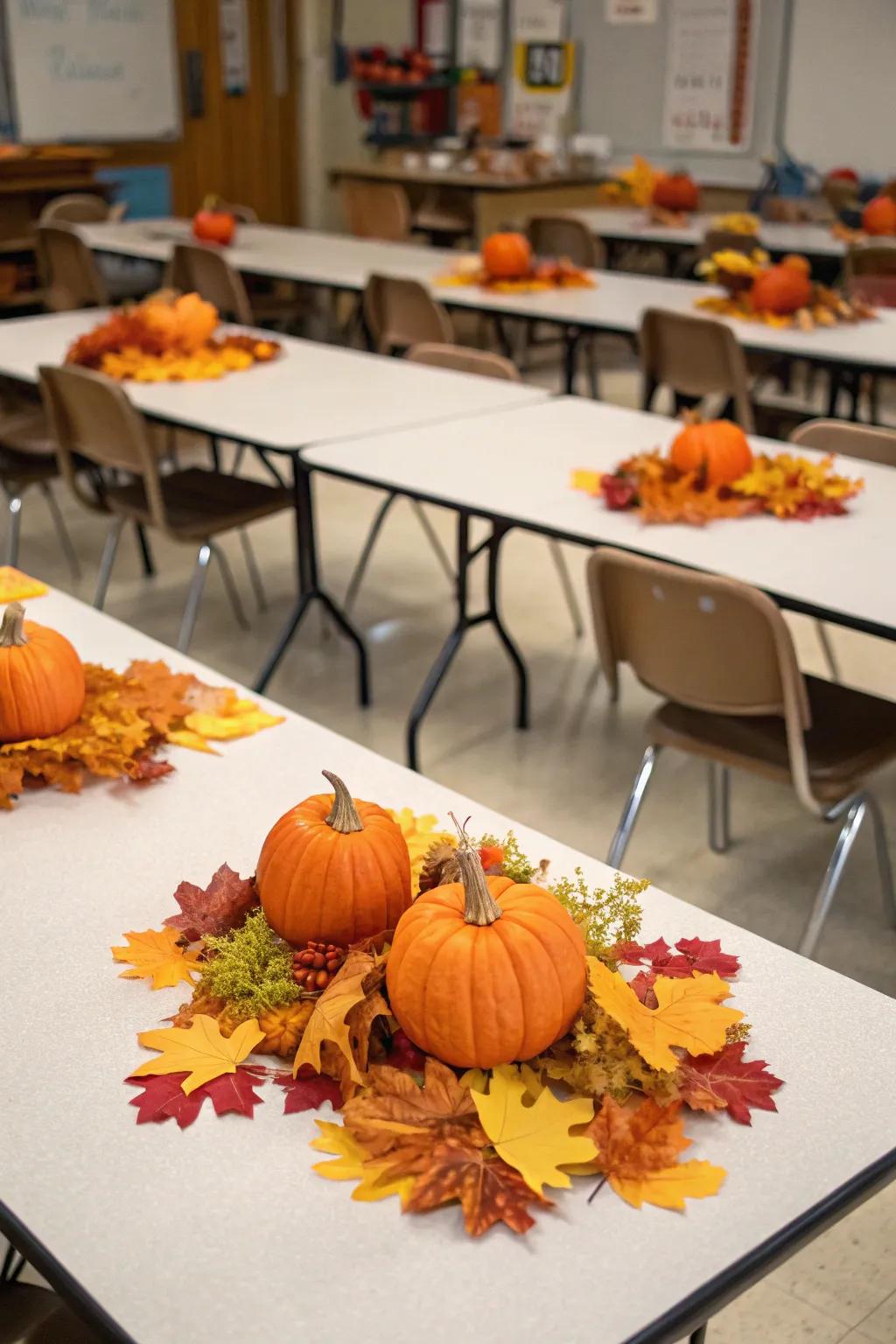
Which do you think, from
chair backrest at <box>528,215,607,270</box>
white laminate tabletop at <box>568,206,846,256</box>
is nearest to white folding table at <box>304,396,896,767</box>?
white laminate tabletop at <box>568,206,846,256</box>

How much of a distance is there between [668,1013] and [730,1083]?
0.08m

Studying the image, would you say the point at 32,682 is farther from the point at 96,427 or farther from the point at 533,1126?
the point at 96,427

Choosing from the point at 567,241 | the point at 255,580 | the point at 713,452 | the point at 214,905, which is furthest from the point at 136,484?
the point at 567,241

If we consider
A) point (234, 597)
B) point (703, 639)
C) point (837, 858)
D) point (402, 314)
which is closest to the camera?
Result: point (703, 639)

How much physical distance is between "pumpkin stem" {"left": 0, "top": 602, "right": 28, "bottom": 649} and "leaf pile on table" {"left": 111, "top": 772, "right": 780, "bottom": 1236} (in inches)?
19.4

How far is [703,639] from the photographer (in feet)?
7.11

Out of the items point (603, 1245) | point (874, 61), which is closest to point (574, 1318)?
point (603, 1245)

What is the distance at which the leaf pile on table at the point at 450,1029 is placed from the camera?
1051 mm

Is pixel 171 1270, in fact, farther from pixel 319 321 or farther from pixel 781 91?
pixel 781 91

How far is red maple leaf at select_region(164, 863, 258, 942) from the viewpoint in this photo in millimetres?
1330

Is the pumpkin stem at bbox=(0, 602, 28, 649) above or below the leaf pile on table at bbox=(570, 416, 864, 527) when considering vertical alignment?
above

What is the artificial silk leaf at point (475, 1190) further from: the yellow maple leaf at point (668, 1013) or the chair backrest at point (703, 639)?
the chair backrest at point (703, 639)

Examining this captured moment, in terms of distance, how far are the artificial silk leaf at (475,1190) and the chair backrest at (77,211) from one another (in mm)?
6461

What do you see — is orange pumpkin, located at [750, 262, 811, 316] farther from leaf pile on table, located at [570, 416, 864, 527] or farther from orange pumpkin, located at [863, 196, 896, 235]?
orange pumpkin, located at [863, 196, 896, 235]
